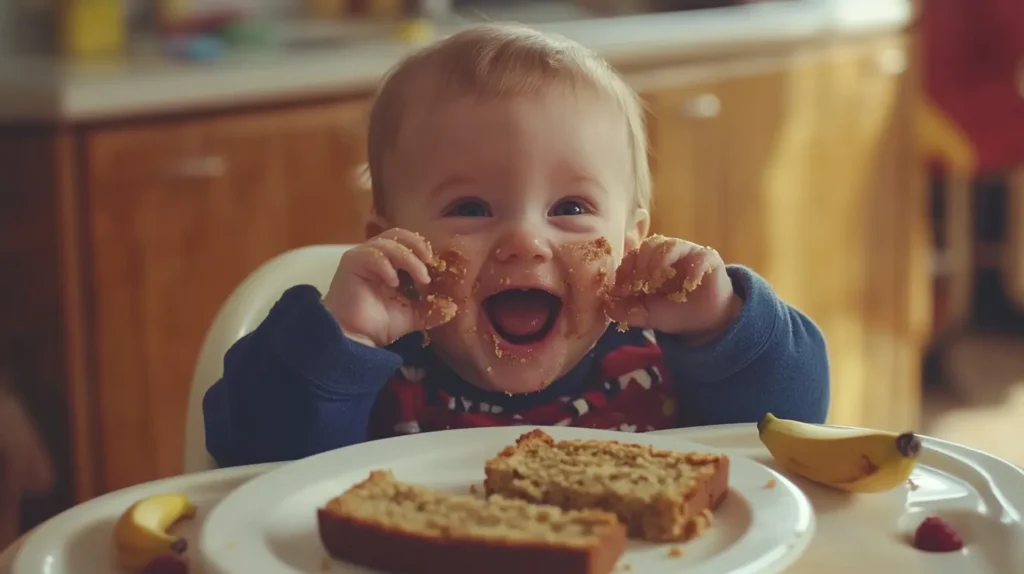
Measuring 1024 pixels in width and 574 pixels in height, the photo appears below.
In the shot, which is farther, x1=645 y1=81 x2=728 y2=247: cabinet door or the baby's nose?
x1=645 y1=81 x2=728 y2=247: cabinet door

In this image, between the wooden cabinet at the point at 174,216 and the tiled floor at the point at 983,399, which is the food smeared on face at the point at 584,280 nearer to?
the wooden cabinet at the point at 174,216

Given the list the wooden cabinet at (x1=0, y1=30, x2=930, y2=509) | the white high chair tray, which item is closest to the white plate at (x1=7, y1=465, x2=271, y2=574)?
the white high chair tray

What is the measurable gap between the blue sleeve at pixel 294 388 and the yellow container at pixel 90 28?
135cm

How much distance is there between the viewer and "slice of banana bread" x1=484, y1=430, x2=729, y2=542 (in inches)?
28.1

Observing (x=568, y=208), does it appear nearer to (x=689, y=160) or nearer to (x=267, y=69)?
(x=267, y=69)

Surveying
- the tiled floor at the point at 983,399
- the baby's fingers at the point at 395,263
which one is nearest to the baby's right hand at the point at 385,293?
the baby's fingers at the point at 395,263

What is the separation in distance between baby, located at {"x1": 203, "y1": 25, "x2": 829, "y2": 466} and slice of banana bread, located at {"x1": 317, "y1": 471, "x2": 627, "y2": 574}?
262 millimetres

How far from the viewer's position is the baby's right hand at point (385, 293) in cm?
95

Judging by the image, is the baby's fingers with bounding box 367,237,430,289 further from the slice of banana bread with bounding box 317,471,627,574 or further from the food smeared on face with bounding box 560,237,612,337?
the slice of banana bread with bounding box 317,471,627,574

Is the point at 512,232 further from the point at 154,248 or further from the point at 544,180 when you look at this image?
the point at 154,248

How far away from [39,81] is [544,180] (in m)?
1.04

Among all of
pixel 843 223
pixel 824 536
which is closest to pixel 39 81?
pixel 824 536

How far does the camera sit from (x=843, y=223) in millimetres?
2869

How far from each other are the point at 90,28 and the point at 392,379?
136 centimetres
